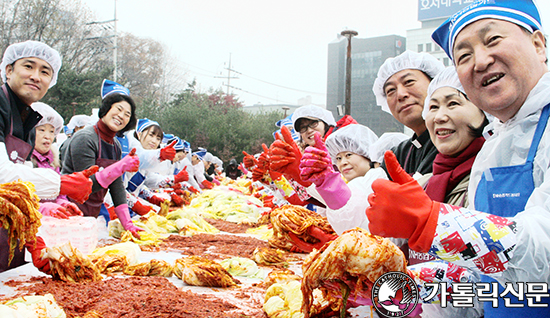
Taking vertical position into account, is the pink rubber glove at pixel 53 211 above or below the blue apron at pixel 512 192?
below

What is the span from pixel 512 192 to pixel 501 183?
64 mm

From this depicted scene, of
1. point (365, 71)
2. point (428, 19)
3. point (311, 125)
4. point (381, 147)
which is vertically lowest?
point (381, 147)

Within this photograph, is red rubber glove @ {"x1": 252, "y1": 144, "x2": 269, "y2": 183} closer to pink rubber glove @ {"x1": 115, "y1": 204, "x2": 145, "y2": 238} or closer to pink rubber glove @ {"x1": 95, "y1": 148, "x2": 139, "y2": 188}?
pink rubber glove @ {"x1": 95, "y1": 148, "x2": 139, "y2": 188}

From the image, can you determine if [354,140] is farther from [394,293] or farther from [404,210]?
[404,210]

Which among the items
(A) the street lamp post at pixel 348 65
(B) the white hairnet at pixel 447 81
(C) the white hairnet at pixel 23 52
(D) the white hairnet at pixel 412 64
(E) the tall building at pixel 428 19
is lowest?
(B) the white hairnet at pixel 447 81

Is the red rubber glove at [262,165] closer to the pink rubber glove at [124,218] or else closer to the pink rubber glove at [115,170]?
the pink rubber glove at [115,170]

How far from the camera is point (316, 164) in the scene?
73.1 inches

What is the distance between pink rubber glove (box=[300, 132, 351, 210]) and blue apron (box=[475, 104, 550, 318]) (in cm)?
73

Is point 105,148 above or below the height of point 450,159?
above

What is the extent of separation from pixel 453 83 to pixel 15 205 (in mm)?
2667

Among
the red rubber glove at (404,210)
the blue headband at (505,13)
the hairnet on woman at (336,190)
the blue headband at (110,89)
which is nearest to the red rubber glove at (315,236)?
the hairnet on woman at (336,190)

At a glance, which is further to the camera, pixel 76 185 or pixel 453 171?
pixel 76 185

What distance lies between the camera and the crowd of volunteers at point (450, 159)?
1093 mm

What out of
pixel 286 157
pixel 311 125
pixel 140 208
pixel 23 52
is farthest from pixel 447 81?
pixel 140 208
